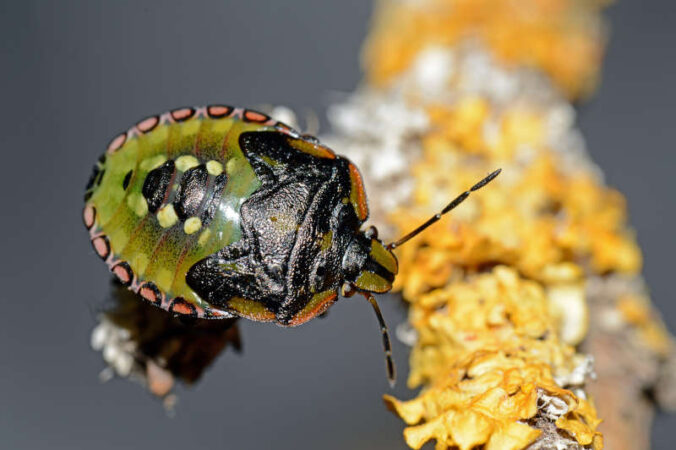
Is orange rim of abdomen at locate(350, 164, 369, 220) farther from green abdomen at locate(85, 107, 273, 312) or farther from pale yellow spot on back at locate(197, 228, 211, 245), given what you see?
pale yellow spot on back at locate(197, 228, 211, 245)

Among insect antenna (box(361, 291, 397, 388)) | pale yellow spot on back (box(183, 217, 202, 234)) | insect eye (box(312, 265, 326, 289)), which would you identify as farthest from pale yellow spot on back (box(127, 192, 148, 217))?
insect antenna (box(361, 291, 397, 388))

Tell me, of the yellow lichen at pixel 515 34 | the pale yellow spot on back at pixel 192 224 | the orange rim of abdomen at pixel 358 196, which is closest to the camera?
the pale yellow spot on back at pixel 192 224

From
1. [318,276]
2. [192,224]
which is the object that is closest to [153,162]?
[192,224]

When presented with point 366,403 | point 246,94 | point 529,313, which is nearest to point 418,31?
point 246,94

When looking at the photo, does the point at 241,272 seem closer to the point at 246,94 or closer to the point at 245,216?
the point at 245,216

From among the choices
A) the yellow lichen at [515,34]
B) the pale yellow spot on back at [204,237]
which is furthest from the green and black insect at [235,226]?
the yellow lichen at [515,34]

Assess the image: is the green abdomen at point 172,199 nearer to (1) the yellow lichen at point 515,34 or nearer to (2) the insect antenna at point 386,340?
(2) the insect antenna at point 386,340

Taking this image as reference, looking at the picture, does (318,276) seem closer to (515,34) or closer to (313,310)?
(313,310)

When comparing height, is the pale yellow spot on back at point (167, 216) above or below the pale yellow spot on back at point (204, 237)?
above
